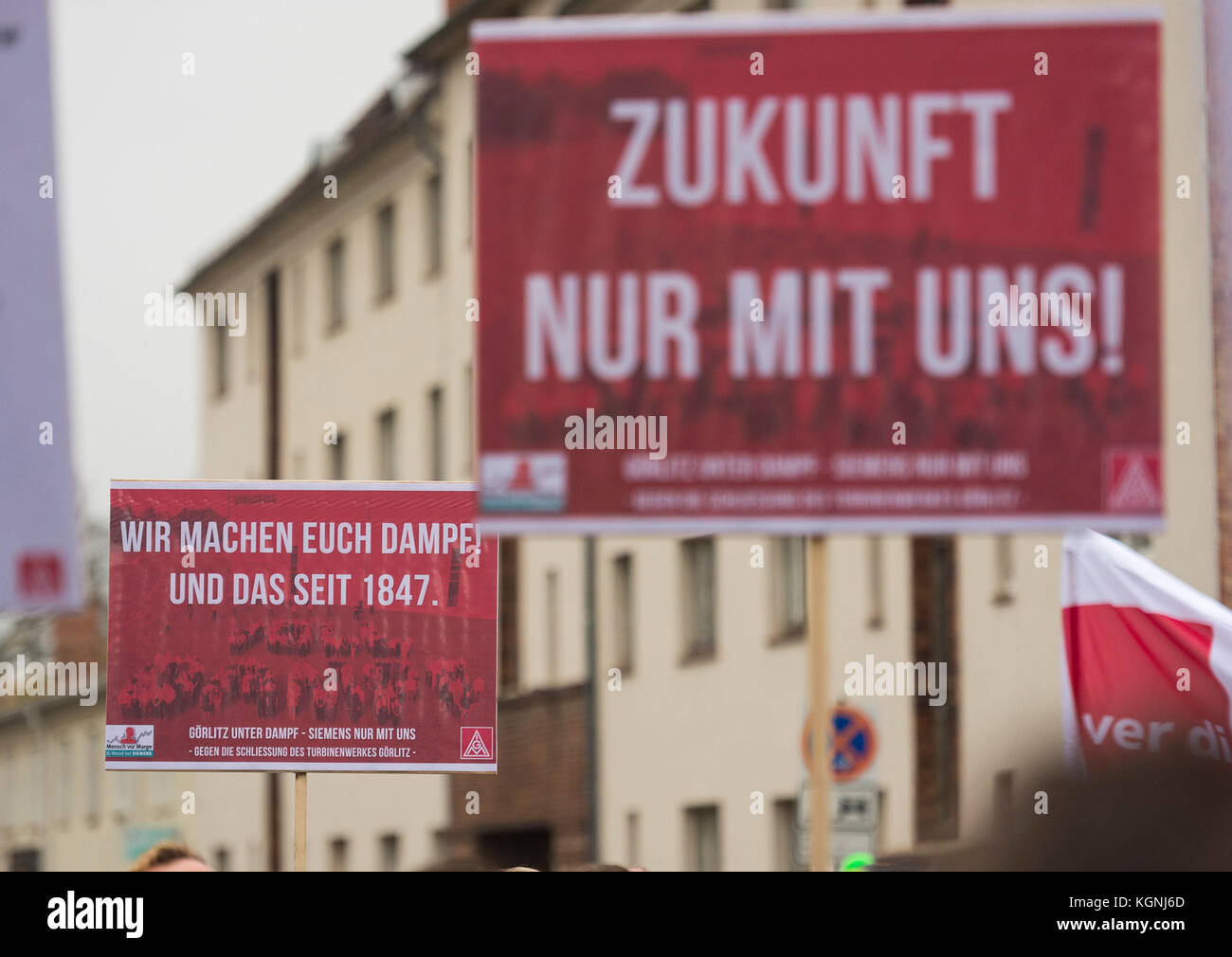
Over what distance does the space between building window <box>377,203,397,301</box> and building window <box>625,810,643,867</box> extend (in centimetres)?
1126

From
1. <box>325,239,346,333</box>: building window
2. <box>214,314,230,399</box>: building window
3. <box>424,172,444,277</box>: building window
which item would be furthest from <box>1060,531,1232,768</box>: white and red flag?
<box>214,314,230,399</box>: building window

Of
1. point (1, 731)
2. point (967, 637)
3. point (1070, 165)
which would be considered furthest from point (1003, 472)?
point (1, 731)

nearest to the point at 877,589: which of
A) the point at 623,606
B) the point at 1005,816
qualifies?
the point at 623,606

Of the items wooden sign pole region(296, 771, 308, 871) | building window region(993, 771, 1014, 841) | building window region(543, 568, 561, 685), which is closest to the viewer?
building window region(993, 771, 1014, 841)

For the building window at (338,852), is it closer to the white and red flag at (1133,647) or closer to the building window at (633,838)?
the building window at (633,838)

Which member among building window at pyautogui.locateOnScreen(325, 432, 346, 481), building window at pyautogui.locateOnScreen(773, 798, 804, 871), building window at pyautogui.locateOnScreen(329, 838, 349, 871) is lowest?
building window at pyautogui.locateOnScreen(329, 838, 349, 871)

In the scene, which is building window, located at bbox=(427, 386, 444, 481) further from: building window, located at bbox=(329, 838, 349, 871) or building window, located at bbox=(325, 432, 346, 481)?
building window, located at bbox=(329, 838, 349, 871)

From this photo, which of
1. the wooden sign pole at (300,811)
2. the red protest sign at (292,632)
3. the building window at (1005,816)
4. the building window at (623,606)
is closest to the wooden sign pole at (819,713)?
the building window at (1005,816)

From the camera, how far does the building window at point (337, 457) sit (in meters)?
40.2

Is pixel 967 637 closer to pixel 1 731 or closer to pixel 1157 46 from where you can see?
pixel 1157 46

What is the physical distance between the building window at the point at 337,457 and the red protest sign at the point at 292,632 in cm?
3035

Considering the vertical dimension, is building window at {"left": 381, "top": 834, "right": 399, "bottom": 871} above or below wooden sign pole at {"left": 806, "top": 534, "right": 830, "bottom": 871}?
below

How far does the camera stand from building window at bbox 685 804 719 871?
27.1 meters

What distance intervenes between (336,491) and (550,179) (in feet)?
14.7
